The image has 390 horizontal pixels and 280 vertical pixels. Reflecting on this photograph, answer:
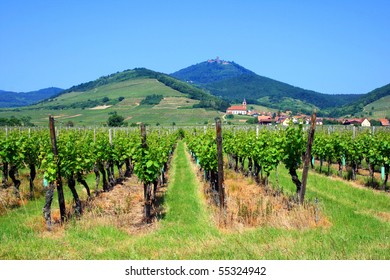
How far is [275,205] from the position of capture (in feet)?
38.5

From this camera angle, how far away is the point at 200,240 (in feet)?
26.9

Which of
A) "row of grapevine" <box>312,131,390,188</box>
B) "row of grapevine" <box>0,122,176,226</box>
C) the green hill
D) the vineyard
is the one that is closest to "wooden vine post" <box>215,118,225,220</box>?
the vineyard

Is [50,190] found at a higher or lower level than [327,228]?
higher

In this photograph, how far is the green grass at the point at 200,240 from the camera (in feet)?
23.6

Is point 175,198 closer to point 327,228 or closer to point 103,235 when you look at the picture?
point 103,235

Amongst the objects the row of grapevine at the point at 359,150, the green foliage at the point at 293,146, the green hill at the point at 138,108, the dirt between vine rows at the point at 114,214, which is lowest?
the dirt between vine rows at the point at 114,214

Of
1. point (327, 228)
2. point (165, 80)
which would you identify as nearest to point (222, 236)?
point (327, 228)

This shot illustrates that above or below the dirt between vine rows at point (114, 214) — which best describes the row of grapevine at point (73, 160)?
above

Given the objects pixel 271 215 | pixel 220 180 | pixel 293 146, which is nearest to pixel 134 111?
pixel 293 146

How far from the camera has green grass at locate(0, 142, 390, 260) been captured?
7.20m

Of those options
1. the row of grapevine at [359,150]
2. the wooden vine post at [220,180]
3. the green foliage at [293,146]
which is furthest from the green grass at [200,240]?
the row of grapevine at [359,150]

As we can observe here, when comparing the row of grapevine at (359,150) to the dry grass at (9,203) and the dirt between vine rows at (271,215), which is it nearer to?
the dirt between vine rows at (271,215)
